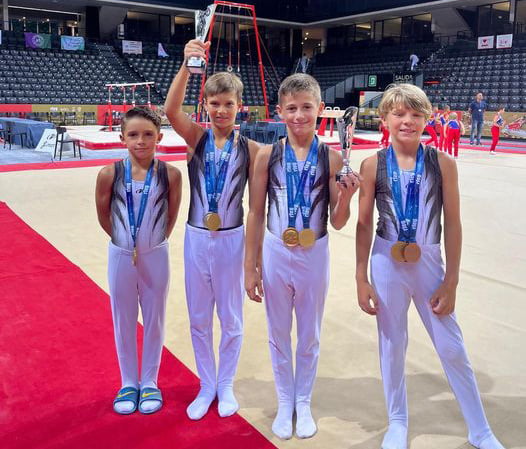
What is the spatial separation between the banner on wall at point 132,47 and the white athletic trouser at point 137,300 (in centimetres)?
2882

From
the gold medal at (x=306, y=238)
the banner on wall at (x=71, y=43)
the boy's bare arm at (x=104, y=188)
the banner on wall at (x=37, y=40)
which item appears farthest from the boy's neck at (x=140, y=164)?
the banner on wall at (x=71, y=43)

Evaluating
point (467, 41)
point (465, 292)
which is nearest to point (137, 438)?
point (465, 292)

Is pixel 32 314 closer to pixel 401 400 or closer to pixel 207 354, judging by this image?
pixel 207 354

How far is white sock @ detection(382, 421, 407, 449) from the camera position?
→ 230 centimetres

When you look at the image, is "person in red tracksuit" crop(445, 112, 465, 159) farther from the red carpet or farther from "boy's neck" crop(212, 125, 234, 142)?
"boy's neck" crop(212, 125, 234, 142)

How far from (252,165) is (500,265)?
3420 millimetres

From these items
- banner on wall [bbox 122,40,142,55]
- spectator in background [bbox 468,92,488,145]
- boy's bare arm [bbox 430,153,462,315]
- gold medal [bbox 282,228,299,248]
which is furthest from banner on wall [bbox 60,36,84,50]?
boy's bare arm [bbox 430,153,462,315]

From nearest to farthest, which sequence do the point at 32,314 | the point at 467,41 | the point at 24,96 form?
the point at 32,314, the point at 24,96, the point at 467,41

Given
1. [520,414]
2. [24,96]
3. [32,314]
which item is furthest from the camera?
[24,96]

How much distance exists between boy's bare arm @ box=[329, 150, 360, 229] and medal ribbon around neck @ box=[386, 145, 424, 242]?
22 cm

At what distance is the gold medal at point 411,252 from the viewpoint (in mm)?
2209

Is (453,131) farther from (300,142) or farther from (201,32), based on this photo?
(300,142)

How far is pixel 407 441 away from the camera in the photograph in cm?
240

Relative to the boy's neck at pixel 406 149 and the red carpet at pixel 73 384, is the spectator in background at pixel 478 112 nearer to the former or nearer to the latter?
the red carpet at pixel 73 384
